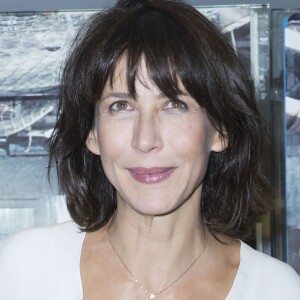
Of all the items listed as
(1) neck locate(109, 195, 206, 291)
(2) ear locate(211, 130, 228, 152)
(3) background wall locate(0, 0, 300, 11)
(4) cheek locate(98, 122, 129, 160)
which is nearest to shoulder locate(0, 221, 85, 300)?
(1) neck locate(109, 195, 206, 291)

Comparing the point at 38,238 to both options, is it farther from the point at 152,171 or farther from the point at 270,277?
the point at 270,277

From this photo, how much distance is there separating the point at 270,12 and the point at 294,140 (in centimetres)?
37

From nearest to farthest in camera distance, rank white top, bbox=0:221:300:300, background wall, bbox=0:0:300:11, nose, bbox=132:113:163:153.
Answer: nose, bbox=132:113:163:153 < white top, bbox=0:221:300:300 < background wall, bbox=0:0:300:11

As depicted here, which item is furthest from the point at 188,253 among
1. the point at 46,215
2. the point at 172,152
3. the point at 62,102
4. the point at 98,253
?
the point at 46,215

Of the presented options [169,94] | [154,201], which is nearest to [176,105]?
[169,94]

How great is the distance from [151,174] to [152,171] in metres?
0.01

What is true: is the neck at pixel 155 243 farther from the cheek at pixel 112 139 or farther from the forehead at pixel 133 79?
the forehead at pixel 133 79

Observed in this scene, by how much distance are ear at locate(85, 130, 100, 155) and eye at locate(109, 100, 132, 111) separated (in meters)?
0.14

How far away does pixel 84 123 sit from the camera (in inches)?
66.2

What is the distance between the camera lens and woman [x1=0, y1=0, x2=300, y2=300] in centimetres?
152

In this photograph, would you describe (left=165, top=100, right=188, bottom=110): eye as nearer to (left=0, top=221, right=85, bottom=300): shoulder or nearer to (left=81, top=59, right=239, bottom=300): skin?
(left=81, top=59, right=239, bottom=300): skin

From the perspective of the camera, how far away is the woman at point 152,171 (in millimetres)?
1524

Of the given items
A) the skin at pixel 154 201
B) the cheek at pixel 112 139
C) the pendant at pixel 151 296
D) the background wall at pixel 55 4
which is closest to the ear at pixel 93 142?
the skin at pixel 154 201

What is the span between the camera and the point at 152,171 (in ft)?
5.03
